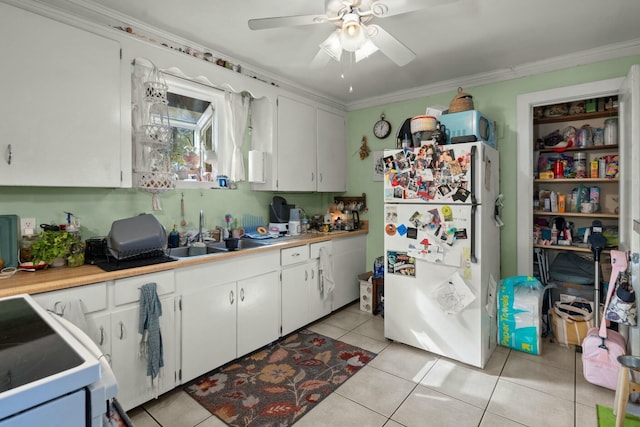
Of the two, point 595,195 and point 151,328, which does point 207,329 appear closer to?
point 151,328

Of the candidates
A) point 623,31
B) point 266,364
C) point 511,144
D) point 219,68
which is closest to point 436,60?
point 511,144

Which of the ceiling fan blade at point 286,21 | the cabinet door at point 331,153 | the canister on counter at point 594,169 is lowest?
the canister on counter at point 594,169

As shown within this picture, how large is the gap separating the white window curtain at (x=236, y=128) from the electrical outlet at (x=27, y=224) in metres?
1.44

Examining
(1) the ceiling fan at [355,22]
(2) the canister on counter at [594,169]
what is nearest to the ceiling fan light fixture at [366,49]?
(1) the ceiling fan at [355,22]

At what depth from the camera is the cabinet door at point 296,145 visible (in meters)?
3.14

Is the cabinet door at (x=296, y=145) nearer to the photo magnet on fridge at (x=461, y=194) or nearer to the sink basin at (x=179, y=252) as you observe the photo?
the sink basin at (x=179, y=252)

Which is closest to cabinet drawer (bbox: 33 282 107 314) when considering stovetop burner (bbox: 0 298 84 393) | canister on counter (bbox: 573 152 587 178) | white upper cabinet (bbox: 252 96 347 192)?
stovetop burner (bbox: 0 298 84 393)

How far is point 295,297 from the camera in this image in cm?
289

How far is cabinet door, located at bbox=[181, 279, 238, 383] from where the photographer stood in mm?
2096

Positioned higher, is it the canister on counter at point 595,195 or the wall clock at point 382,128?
the wall clock at point 382,128

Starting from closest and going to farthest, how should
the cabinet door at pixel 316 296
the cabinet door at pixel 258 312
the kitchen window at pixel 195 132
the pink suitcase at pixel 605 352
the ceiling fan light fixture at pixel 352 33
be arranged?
the ceiling fan light fixture at pixel 352 33, the pink suitcase at pixel 605 352, the cabinet door at pixel 258 312, the kitchen window at pixel 195 132, the cabinet door at pixel 316 296

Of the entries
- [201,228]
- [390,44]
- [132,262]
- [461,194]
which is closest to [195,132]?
[201,228]

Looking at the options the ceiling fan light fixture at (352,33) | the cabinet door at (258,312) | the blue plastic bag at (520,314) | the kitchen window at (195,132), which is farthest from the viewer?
the kitchen window at (195,132)

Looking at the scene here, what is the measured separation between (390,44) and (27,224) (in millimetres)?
2365
